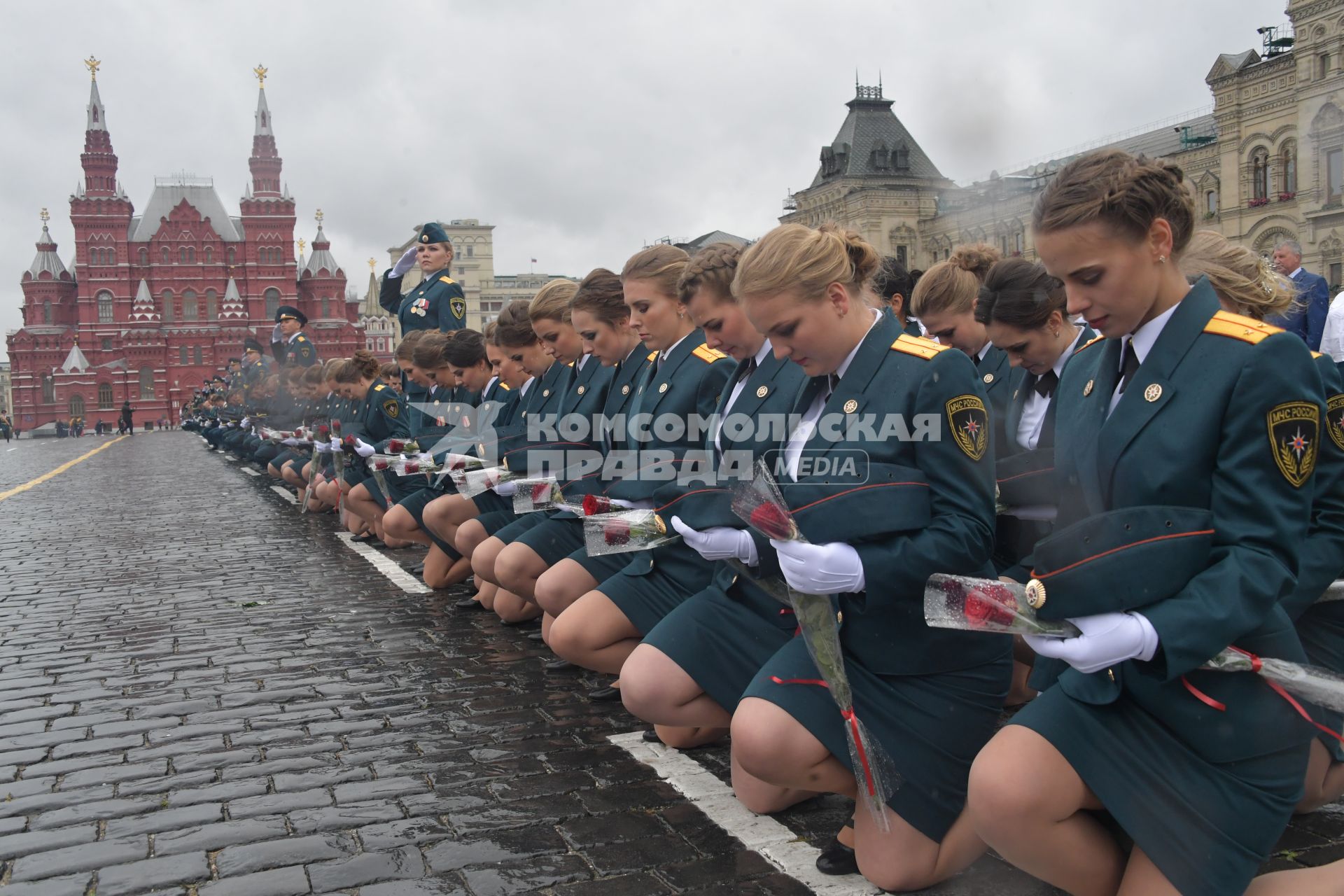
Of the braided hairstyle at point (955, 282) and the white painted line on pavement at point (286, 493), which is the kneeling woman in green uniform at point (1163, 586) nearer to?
the braided hairstyle at point (955, 282)

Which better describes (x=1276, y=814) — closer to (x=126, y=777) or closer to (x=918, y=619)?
(x=918, y=619)

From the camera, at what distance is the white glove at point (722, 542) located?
381 centimetres

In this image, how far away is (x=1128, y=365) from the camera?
2848 millimetres

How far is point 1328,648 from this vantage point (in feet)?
11.3

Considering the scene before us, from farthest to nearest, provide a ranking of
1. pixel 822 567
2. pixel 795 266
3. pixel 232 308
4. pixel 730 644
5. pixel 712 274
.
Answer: pixel 232 308 < pixel 712 274 < pixel 730 644 < pixel 795 266 < pixel 822 567

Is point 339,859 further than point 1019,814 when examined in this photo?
Yes

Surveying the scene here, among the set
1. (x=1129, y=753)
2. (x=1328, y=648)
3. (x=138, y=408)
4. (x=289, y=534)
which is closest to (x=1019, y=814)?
(x=1129, y=753)

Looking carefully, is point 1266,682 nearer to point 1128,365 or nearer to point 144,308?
point 1128,365

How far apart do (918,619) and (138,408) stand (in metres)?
101

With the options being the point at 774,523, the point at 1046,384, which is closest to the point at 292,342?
the point at 1046,384

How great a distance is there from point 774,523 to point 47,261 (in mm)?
112427

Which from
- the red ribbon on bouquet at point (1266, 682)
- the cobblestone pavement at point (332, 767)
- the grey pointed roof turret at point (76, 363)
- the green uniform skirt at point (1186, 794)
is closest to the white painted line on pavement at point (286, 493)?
the cobblestone pavement at point (332, 767)

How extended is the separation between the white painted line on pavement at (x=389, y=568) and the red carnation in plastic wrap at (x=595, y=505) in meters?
4.11

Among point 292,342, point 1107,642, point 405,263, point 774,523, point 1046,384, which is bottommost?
point 1107,642
